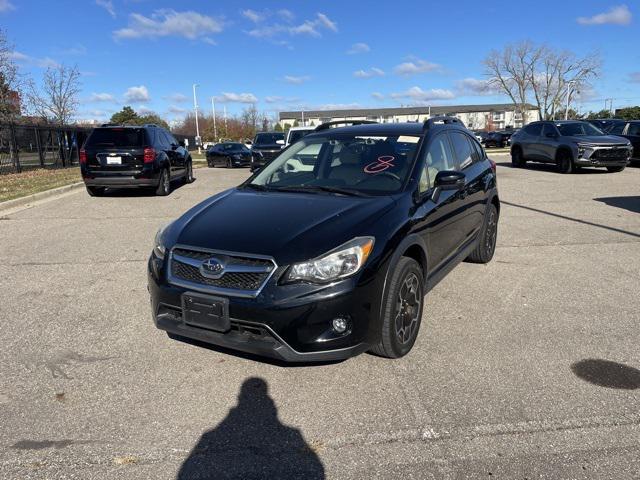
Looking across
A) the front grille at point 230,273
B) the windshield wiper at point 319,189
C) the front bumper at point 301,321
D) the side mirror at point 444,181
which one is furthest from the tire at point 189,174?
the front bumper at point 301,321

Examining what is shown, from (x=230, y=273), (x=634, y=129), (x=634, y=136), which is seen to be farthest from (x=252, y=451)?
(x=634, y=129)

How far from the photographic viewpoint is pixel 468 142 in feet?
18.5

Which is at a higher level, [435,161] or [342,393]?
[435,161]

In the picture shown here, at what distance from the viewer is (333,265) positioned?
119 inches

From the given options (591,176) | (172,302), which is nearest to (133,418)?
(172,302)

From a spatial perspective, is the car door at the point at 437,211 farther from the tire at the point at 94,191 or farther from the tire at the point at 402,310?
the tire at the point at 94,191

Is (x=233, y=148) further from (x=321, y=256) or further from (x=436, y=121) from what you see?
(x=321, y=256)

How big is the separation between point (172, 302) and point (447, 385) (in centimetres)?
190

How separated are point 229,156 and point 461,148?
64.8ft

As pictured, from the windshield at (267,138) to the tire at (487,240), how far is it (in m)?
15.8

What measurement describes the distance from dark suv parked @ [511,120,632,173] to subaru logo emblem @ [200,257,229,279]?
15252mm

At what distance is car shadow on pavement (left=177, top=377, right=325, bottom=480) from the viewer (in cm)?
248

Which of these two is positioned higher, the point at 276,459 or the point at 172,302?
the point at 172,302

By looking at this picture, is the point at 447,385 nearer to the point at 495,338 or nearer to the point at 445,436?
the point at 445,436
